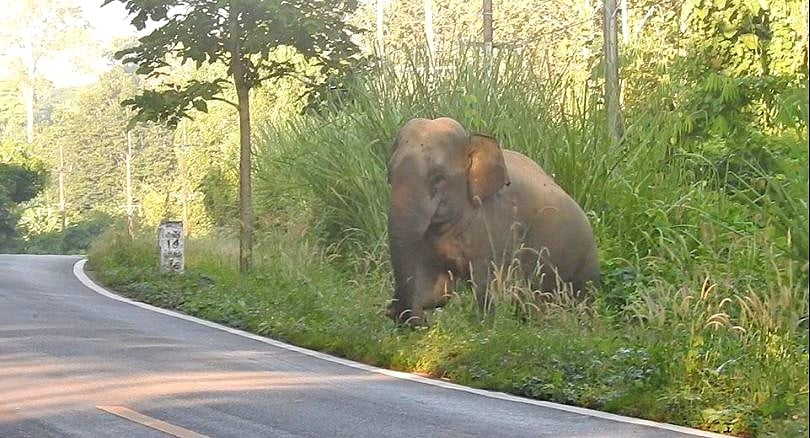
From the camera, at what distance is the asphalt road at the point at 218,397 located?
8.21 meters

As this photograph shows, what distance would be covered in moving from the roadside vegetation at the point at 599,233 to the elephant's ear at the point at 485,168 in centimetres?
91

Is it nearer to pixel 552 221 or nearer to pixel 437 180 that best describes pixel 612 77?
pixel 552 221

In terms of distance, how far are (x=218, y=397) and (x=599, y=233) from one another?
7.52 meters

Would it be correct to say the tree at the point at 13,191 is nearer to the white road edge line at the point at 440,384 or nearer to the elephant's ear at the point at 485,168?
the white road edge line at the point at 440,384

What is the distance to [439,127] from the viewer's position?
13.2 m

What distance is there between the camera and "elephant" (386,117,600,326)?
12.7 metres

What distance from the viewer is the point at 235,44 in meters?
20.4

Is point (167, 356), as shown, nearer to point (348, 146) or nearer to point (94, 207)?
point (348, 146)

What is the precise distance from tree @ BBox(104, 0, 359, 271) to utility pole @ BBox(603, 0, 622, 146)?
12.3 ft

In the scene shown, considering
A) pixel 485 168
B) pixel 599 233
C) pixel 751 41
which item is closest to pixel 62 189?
pixel 751 41

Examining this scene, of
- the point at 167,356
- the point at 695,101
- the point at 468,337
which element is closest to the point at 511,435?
the point at 468,337

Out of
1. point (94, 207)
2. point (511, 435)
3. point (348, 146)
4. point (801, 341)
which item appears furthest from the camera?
point (94, 207)

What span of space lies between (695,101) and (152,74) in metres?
7.75

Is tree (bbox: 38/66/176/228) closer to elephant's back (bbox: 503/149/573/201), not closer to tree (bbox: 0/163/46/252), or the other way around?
tree (bbox: 0/163/46/252)
